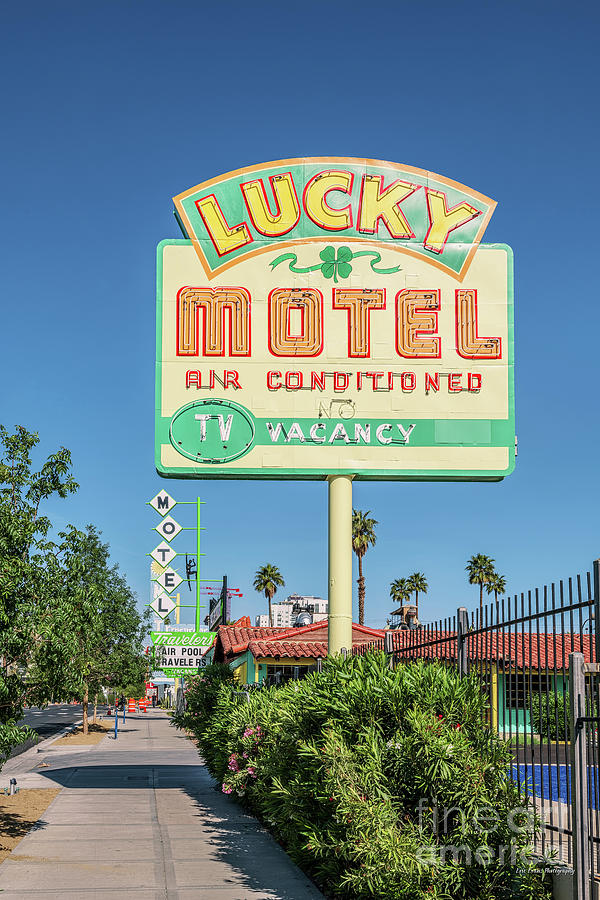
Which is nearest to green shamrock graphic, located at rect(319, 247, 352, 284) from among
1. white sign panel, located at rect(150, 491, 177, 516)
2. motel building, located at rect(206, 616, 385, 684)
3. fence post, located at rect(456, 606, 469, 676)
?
fence post, located at rect(456, 606, 469, 676)

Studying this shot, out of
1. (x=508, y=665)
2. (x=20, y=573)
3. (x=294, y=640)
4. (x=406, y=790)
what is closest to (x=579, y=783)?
(x=508, y=665)

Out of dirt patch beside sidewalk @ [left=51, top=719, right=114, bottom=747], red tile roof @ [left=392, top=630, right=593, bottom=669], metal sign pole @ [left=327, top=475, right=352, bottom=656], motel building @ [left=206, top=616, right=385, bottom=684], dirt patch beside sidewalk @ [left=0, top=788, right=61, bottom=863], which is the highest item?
metal sign pole @ [left=327, top=475, right=352, bottom=656]

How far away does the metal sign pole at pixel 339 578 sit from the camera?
15.6 metres

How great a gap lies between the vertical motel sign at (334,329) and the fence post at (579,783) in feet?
27.8

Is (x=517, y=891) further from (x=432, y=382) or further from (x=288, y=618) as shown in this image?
(x=288, y=618)

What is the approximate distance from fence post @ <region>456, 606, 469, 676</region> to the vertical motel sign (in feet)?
19.8

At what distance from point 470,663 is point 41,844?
25.8 ft

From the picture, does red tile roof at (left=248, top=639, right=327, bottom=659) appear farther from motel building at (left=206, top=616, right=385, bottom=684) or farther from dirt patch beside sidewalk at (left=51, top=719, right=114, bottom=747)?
dirt patch beside sidewalk at (left=51, top=719, right=114, bottom=747)

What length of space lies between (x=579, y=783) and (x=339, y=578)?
8621 millimetres

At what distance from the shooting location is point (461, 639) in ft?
31.5

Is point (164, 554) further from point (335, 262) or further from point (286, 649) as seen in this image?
point (335, 262)

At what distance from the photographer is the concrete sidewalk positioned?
36.2ft

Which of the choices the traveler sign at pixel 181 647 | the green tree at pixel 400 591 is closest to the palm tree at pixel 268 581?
the green tree at pixel 400 591

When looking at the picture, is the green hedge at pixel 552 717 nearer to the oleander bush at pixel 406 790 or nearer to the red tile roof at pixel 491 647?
the red tile roof at pixel 491 647
